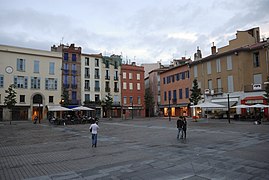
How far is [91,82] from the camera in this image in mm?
49156

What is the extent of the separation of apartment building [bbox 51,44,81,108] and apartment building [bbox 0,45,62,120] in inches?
41.6

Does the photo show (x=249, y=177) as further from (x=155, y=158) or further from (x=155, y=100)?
(x=155, y=100)

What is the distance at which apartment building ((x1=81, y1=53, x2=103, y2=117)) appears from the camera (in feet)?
158

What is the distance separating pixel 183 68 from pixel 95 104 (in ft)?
66.4

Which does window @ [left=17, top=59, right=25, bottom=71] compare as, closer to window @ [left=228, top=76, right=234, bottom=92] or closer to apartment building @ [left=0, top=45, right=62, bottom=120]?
apartment building @ [left=0, top=45, right=62, bottom=120]

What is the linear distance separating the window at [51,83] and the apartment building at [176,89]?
75.6 ft

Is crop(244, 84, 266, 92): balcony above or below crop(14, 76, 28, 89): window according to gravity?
below

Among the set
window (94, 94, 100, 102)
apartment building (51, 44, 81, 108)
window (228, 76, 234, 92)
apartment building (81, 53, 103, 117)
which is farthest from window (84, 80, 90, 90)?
window (228, 76, 234, 92)

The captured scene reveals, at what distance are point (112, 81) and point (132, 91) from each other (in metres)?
5.70

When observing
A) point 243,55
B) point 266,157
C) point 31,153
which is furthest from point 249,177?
point 243,55

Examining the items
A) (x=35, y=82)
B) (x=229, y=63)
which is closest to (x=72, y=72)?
(x=35, y=82)

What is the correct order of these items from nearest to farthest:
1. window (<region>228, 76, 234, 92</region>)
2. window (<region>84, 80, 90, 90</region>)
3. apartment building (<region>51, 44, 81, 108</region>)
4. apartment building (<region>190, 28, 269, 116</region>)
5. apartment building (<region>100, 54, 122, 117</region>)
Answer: apartment building (<region>190, 28, 269, 116</region>) → window (<region>228, 76, 234, 92</region>) → apartment building (<region>51, 44, 81, 108</region>) → window (<region>84, 80, 90, 90</region>) → apartment building (<region>100, 54, 122, 117</region>)

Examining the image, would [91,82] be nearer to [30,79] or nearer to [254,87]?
[30,79]

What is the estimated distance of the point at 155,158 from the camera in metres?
8.38
